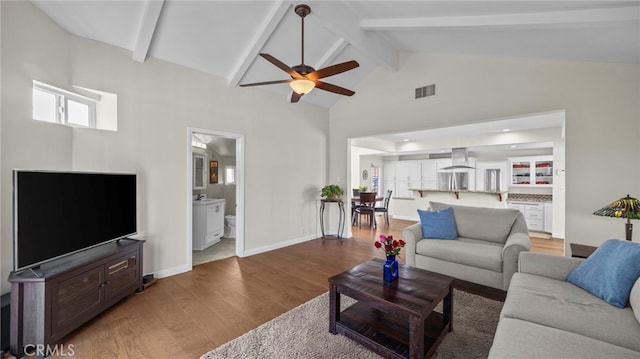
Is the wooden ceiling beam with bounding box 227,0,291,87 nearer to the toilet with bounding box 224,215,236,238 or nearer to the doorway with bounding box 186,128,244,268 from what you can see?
the doorway with bounding box 186,128,244,268

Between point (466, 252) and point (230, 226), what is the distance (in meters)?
4.65

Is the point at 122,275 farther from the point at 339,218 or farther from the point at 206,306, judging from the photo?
the point at 339,218

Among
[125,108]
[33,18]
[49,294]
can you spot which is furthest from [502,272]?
[33,18]

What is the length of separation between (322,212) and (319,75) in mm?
3557

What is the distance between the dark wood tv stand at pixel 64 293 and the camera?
6.29ft

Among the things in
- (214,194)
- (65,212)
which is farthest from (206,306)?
(214,194)

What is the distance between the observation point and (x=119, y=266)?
266 cm

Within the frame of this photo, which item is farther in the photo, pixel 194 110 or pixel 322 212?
pixel 322 212

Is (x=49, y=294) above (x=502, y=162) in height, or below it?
below

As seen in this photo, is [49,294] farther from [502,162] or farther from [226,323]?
[502,162]

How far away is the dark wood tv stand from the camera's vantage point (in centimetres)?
192

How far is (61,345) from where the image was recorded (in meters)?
2.08

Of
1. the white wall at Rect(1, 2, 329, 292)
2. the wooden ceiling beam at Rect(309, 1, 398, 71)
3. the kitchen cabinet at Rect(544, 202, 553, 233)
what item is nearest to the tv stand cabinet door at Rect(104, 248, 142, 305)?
the white wall at Rect(1, 2, 329, 292)

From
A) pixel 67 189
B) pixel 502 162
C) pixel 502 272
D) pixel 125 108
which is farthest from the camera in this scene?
pixel 502 162
